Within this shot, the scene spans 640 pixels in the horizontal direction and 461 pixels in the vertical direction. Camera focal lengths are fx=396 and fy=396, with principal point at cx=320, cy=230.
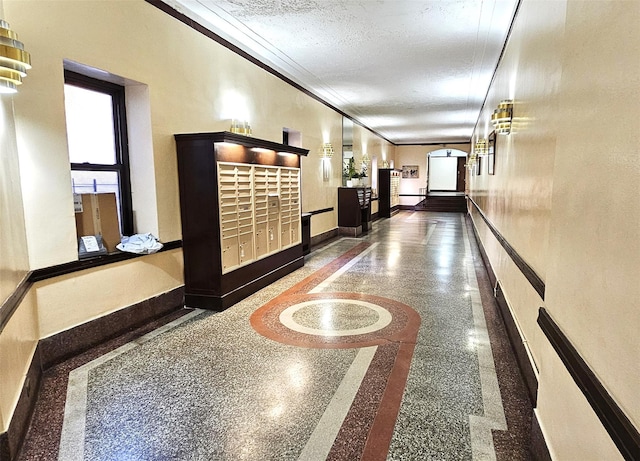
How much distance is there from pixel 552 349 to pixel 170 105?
3966 millimetres

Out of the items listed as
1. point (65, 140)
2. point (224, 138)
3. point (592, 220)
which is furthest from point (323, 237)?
point (592, 220)

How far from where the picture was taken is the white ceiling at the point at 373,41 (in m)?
4.24

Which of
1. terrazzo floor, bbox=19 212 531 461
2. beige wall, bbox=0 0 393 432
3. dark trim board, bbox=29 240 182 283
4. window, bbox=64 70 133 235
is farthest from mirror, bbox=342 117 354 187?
dark trim board, bbox=29 240 182 283

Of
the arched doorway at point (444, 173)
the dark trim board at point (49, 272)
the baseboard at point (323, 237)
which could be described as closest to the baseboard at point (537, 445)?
the dark trim board at point (49, 272)

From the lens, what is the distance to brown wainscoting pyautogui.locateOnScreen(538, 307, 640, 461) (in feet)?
3.21

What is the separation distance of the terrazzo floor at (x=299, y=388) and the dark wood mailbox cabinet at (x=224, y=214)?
316 millimetres

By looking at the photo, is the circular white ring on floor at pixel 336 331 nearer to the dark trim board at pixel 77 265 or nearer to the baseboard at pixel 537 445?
the dark trim board at pixel 77 265

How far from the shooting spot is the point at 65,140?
3053mm

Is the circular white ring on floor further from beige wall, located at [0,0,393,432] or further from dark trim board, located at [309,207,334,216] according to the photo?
dark trim board, located at [309,207,334,216]

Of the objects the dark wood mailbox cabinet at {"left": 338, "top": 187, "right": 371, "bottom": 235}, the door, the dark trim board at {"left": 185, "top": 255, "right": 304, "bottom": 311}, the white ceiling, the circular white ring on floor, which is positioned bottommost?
the circular white ring on floor

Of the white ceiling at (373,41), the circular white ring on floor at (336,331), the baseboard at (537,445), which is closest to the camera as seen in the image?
the baseboard at (537,445)

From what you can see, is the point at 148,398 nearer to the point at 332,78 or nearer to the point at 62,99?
the point at 62,99

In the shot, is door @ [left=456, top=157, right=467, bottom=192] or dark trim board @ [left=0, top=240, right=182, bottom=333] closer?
dark trim board @ [left=0, top=240, right=182, bottom=333]

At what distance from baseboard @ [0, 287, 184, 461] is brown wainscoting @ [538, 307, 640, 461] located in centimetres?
249
